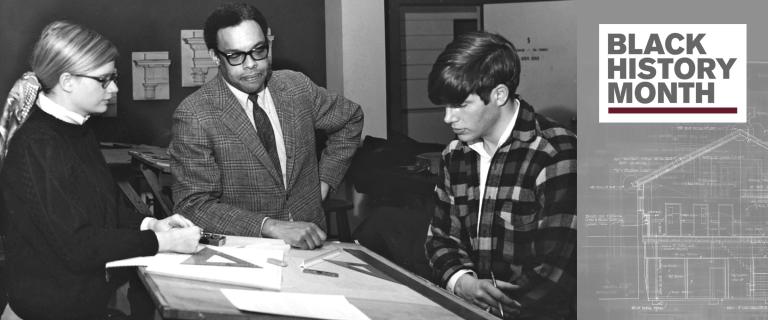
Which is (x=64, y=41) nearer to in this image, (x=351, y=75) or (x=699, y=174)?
(x=699, y=174)

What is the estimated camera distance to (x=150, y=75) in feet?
19.1

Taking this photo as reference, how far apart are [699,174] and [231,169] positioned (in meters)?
1.66

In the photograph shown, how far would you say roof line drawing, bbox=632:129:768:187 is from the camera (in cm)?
191

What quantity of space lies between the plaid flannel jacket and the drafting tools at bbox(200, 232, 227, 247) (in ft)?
2.02

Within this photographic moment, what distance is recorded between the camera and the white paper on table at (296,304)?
6.61 ft

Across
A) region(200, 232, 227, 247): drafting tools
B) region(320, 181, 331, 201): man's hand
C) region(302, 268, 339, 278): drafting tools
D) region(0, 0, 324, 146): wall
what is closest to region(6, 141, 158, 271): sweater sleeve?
region(200, 232, 227, 247): drafting tools

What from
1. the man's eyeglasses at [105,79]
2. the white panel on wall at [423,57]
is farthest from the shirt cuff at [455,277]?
the white panel on wall at [423,57]

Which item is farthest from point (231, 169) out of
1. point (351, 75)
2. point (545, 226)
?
point (351, 75)

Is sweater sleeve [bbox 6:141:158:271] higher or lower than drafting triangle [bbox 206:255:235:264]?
higher

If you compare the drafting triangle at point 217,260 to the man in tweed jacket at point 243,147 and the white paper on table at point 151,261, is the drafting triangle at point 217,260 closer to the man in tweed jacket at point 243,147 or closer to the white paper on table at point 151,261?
the white paper on table at point 151,261

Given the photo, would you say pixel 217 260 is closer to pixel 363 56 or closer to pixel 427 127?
pixel 363 56

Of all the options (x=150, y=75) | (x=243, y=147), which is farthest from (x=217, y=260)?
(x=150, y=75)

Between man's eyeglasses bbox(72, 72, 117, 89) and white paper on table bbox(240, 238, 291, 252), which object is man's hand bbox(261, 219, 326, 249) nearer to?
white paper on table bbox(240, 238, 291, 252)

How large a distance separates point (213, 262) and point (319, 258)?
366 millimetres
